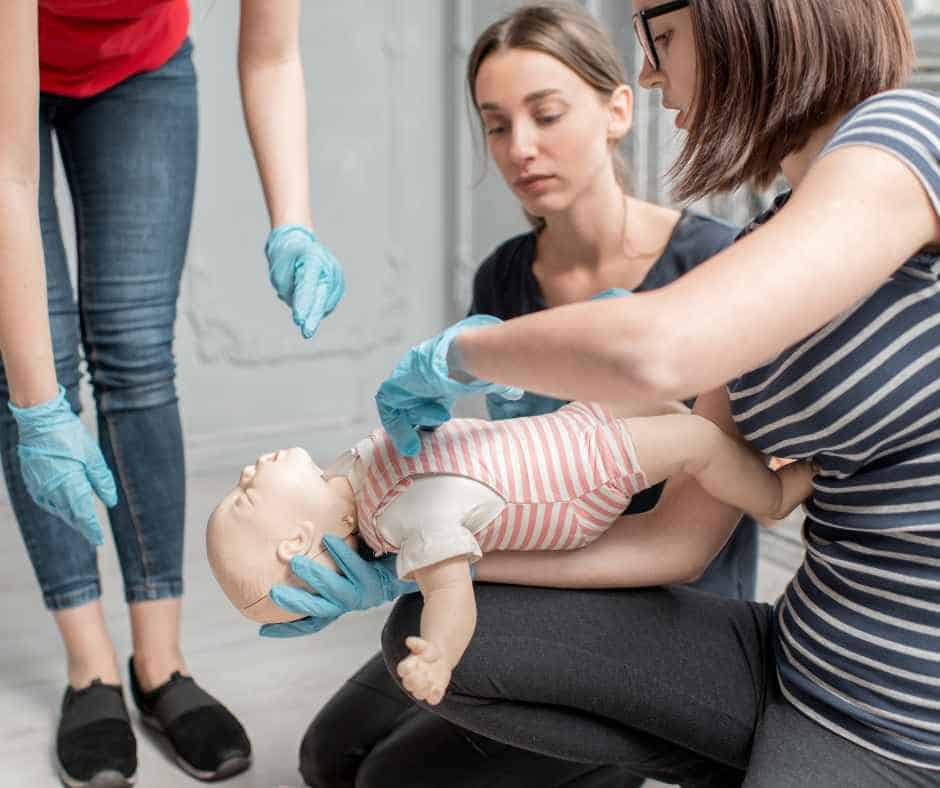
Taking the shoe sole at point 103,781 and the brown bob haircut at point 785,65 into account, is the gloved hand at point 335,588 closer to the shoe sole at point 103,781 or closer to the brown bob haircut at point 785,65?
the shoe sole at point 103,781

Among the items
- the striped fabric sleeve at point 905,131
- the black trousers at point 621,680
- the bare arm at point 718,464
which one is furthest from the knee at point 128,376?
the striped fabric sleeve at point 905,131

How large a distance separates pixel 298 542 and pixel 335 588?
2.5 inches

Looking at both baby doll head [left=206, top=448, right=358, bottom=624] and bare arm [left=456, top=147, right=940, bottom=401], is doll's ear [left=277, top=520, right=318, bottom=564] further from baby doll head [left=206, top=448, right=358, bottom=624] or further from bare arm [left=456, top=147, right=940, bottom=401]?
bare arm [left=456, top=147, right=940, bottom=401]

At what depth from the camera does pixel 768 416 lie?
105 centimetres

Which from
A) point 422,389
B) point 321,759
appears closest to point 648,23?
point 422,389

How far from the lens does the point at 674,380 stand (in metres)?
0.79

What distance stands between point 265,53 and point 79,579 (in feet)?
2.67

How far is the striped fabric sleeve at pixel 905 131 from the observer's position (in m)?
0.81

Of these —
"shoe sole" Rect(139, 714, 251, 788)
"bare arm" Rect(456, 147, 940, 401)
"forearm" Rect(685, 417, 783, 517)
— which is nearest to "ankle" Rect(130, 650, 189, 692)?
"shoe sole" Rect(139, 714, 251, 788)

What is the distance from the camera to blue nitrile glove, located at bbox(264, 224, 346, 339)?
4.39 feet

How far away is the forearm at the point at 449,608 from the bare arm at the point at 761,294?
0.33m

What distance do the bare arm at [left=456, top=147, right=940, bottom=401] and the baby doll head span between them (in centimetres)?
46

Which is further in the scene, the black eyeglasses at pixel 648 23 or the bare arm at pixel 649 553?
the bare arm at pixel 649 553

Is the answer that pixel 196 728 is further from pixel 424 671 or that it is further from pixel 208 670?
pixel 424 671
